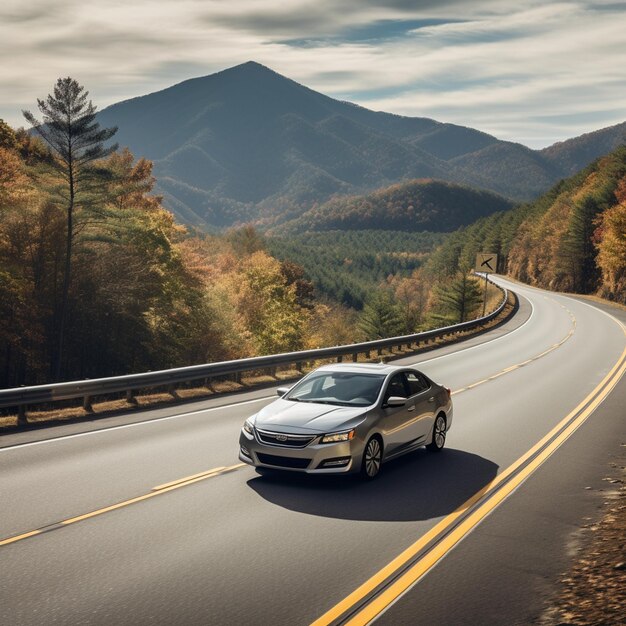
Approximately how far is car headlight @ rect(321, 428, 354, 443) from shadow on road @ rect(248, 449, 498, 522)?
0.63m

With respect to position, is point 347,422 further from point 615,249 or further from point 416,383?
point 615,249

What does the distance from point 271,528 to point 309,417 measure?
2.28 meters

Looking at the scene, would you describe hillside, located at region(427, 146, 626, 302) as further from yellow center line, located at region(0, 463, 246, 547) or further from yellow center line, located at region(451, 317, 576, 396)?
yellow center line, located at region(0, 463, 246, 547)

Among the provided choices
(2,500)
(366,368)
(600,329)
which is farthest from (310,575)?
(600,329)

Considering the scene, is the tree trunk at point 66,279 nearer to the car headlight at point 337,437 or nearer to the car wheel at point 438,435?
the car wheel at point 438,435

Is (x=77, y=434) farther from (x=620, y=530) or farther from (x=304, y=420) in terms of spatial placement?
(x=620, y=530)

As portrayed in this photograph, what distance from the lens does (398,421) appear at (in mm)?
11438

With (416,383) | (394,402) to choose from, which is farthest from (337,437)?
(416,383)

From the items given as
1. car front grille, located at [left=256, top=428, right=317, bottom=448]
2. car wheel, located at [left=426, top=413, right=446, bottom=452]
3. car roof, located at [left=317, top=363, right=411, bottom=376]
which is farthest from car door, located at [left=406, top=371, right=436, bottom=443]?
car front grille, located at [left=256, top=428, right=317, bottom=448]

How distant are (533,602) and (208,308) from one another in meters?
50.5

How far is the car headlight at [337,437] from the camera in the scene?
10.1 m

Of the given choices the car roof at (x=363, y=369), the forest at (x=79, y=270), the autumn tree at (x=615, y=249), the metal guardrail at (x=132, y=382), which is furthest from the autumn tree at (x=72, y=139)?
the autumn tree at (x=615, y=249)

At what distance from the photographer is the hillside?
86062 millimetres

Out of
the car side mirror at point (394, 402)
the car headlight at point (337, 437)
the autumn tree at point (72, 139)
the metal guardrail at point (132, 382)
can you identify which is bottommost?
the metal guardrail at point (132, 382)
